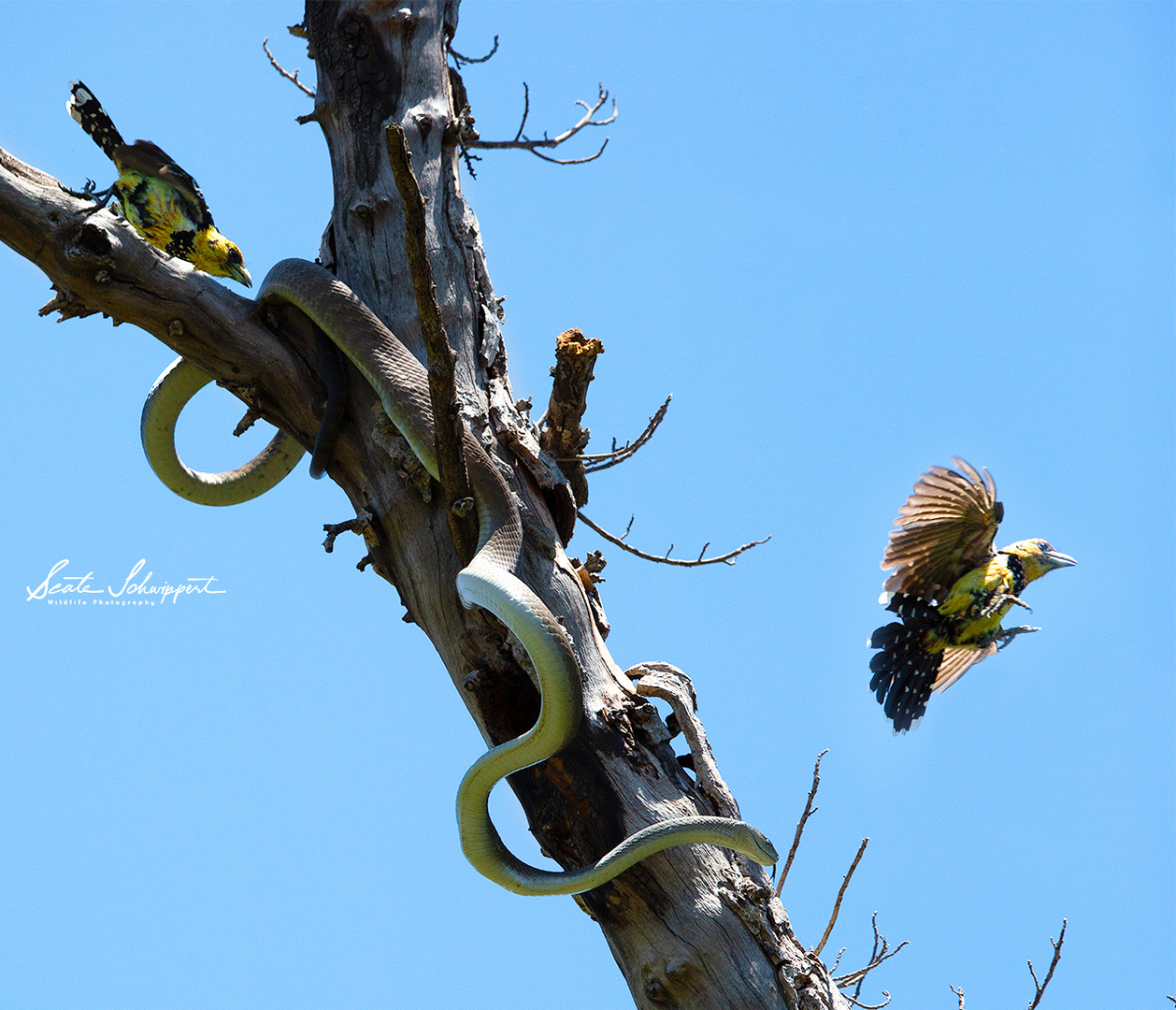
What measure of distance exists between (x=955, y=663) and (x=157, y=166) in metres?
5.00

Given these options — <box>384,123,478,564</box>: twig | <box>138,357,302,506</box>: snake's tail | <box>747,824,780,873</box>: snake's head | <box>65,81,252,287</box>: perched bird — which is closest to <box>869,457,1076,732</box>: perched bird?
<box>747,824,780,873</box>: snake's head

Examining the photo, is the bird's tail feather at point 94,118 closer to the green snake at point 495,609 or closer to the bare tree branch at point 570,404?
the green snake at point 495,609

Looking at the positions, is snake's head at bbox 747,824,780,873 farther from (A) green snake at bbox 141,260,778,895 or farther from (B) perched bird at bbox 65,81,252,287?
(B) perched bird at bbox 65,81,252,287

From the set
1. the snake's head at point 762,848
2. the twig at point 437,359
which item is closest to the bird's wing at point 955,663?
the snake's head at point 762,848

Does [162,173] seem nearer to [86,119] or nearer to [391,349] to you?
[86,119]

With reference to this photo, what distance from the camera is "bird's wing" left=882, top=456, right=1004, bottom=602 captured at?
5.61 metres

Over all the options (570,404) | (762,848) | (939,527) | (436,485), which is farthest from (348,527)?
(939,527)

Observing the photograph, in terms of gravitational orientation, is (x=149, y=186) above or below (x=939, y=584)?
above

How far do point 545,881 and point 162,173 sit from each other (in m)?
3.33

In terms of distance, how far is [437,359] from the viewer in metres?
2.95

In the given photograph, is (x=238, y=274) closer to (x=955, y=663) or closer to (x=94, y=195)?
(x=94, y=195)

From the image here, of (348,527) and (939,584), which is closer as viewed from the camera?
(348,527)

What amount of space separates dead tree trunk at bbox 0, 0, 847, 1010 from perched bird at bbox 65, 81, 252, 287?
0.47m

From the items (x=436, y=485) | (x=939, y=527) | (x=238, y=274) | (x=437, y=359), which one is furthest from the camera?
(x=939, y=527)
